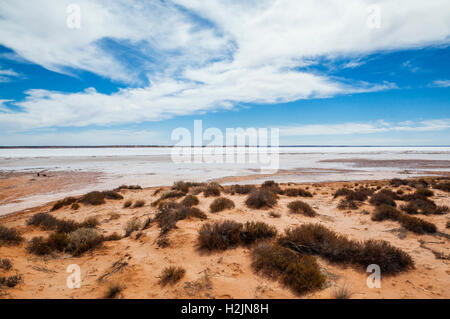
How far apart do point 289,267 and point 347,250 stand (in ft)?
5.83

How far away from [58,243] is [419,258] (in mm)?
9699

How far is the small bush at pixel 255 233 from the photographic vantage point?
244 inches

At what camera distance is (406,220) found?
7.78 m

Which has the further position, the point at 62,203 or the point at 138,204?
the point at 62,203

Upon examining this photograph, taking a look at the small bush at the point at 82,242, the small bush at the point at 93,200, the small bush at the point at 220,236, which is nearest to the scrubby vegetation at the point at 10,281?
the small bush at the point at 82,242

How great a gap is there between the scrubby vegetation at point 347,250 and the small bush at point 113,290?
12.8 feet

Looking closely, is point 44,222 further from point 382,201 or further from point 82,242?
point 382,201

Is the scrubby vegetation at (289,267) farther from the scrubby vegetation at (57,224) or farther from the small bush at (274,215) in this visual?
the scrubby vegetation at (57,224)

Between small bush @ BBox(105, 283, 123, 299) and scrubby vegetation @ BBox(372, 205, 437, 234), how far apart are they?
873cm

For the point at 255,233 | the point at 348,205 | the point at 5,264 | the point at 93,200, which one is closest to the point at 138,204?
the point at 93,200

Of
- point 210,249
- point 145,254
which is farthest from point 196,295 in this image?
point 145,254

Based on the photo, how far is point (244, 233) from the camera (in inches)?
247

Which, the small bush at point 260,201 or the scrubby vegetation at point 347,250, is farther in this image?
the small bush at point 260,201
